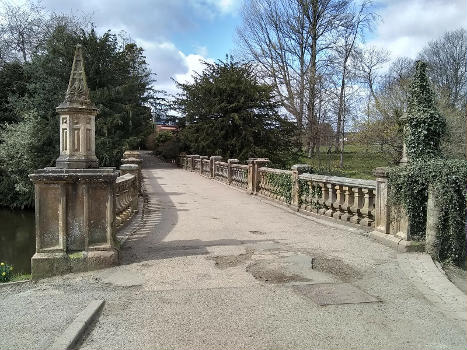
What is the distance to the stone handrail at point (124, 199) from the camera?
8.24m

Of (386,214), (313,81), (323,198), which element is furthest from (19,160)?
(386,214)

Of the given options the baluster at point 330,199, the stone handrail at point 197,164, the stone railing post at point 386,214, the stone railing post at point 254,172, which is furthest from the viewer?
the stone handrail at point 197,164

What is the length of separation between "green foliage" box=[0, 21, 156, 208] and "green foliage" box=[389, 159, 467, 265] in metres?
22.8

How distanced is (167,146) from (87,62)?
10602 mm

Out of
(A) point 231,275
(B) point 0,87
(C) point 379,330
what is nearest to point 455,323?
(C) point 379,330

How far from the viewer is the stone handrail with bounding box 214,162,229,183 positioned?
64.3 ft

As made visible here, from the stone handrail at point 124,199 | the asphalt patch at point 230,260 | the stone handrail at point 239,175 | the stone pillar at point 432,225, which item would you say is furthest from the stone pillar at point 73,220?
the stone handrail at point 239,175

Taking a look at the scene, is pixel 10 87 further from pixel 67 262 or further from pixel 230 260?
pixel 230 260

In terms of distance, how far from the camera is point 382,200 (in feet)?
23.0

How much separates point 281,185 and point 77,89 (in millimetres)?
7327

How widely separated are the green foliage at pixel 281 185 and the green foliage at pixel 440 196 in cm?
489

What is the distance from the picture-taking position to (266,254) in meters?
6.33

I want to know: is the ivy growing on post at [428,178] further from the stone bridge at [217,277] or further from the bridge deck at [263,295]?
the bridge deck at [263,295]

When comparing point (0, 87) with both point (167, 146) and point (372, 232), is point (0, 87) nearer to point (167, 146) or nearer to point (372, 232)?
point (167, 146)
